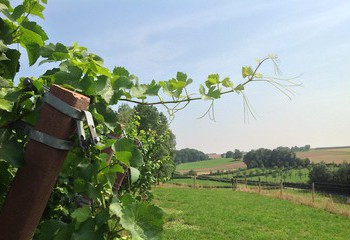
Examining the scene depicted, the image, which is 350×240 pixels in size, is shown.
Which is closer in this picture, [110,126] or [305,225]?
[110,126]

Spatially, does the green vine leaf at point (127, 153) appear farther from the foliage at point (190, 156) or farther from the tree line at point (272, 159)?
the foliage at point (190, 156)

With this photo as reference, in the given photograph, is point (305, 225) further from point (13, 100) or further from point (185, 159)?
point (185, 159)

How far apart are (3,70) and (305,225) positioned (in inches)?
630

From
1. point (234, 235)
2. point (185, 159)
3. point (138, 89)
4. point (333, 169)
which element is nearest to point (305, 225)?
point (234, 235)

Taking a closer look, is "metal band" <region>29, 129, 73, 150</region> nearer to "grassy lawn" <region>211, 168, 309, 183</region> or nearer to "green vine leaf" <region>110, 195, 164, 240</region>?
"green vine leaf" <region>110, 195, 164, 240</region>

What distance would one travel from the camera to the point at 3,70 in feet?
3.77

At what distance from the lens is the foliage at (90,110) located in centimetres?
85

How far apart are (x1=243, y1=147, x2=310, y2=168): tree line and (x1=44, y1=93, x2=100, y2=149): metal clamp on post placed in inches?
3284

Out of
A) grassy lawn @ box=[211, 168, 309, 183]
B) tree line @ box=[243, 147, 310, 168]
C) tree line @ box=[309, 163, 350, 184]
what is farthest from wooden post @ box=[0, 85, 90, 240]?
tree line @ box=[243, 147, 310, 168]

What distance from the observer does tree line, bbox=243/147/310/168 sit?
271 feet

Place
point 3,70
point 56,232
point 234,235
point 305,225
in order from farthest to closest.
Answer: point 305,225, point 234,235, point 3,70, point 56,232

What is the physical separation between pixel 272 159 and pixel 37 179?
91547 mm

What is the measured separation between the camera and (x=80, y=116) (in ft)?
2.72

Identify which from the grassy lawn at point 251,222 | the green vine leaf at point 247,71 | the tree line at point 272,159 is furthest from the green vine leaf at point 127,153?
the tree line at point 272,159
